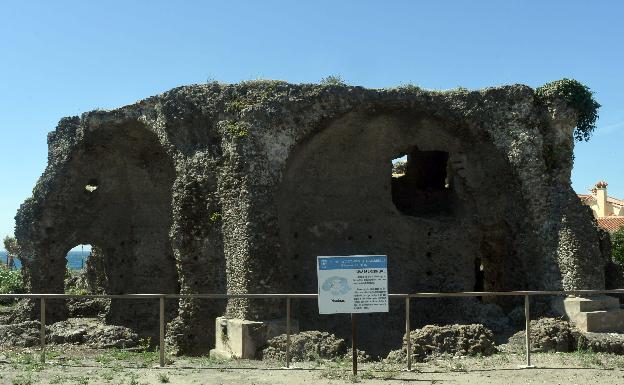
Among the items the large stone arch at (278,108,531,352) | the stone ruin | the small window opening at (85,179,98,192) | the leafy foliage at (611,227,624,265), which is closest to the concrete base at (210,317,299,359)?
the stone ruin

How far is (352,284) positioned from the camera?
934 cm

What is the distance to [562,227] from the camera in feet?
48.2

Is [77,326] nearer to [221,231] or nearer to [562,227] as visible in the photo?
[221,231]

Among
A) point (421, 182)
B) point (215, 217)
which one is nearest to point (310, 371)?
point (215, 217)

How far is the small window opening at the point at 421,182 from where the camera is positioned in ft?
61.9

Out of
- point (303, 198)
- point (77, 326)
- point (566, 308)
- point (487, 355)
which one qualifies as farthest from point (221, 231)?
point (566, 308)

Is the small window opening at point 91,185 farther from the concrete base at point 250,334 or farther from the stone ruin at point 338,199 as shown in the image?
the concrete base at point 250,334

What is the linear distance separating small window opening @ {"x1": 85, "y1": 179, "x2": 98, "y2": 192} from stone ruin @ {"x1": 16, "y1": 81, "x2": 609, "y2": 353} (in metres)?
0.76

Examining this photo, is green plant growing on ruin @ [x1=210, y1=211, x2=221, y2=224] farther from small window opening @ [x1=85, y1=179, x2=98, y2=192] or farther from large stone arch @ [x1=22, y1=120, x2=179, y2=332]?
small window opening @ [x1=85, y1=179, x2=98, y2=192]

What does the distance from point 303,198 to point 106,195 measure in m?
6.56

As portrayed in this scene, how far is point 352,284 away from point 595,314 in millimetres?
6877

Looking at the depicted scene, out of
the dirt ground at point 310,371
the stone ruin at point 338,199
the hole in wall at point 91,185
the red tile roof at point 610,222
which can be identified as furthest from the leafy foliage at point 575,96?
the red tile roof at point 610,222

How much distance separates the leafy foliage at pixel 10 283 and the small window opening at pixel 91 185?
6562 millimetres

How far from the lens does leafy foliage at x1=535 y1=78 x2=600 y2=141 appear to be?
1535 cm
